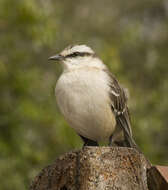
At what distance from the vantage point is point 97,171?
3.10 meters

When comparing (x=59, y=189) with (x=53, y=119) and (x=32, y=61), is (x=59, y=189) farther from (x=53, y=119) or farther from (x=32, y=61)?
Answer: (x=32, y=61)

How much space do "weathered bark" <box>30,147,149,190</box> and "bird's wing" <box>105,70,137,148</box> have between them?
214 centimetres

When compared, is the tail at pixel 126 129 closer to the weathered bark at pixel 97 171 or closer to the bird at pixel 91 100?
the bird at pixel 91 100

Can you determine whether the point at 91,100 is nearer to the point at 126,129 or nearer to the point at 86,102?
the point at 86,102

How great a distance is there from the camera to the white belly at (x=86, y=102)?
5188 millimetres

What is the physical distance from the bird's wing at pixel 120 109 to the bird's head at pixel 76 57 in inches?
14.2

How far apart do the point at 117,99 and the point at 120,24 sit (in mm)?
12079

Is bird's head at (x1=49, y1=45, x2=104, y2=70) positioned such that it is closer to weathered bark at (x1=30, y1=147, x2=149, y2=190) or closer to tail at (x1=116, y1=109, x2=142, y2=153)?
tail at (x1=116, y1=109, x2=142, y2=153)

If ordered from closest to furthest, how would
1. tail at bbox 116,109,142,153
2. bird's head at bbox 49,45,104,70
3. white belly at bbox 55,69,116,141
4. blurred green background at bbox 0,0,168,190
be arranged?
white belly at bbox 55,69,116,141 < tail at bbox 116,109,142,153 < bird's head at bbox 49,45,104,70 < blurred green background at bbox 0,0,168,190

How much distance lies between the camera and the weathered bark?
10.1 feet

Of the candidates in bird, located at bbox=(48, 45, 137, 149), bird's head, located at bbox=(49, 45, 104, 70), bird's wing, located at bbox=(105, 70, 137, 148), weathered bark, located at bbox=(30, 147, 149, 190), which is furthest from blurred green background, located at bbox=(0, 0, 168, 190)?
weathered bark, located at bbox=(30, 147, 149, 190)

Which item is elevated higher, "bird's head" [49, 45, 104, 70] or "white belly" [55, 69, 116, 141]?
"bird's head" [49, 45, 104, 70]

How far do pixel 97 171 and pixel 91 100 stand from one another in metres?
2.13

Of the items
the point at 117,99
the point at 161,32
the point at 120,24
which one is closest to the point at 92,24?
the point at 120,24
